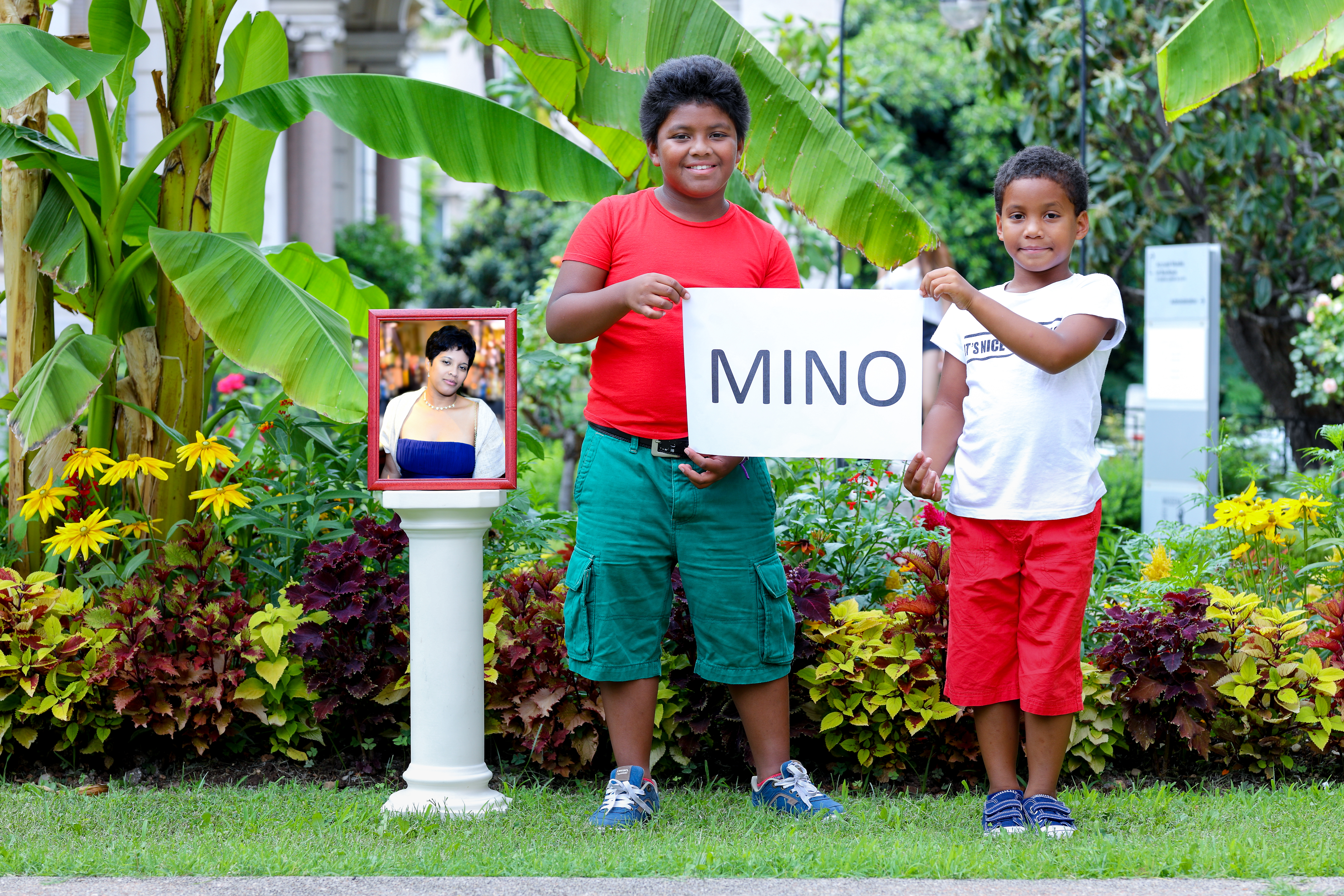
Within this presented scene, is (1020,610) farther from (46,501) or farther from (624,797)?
(46,501)

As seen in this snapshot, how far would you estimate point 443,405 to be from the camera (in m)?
3.32

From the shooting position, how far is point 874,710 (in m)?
3.53

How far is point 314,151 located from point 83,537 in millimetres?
12046

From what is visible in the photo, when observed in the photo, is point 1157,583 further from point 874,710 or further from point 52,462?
point 52,462

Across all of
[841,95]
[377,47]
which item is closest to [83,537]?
[841,95]

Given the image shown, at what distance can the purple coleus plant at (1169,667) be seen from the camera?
11.4ft

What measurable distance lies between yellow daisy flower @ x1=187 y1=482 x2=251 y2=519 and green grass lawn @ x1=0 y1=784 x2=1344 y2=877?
813 mm

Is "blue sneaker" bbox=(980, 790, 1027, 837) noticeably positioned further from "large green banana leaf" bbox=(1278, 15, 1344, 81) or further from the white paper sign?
"large green banana leaf" bbox=(1278, 15, 1344, 81)

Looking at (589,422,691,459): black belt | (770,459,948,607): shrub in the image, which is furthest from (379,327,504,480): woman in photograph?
(770,459,948,607): shrub

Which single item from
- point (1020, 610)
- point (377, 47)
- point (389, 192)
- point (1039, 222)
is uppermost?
point (377, 47)

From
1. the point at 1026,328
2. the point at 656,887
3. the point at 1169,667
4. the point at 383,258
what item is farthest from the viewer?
the point at 383,258

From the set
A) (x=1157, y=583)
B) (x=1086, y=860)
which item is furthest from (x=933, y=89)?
(x=1086, y=860)

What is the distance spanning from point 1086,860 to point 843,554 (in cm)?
146

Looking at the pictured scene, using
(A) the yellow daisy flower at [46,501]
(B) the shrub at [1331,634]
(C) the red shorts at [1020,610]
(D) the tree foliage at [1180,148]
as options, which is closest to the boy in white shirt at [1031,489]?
(C) the red shorts at [1020,610]
